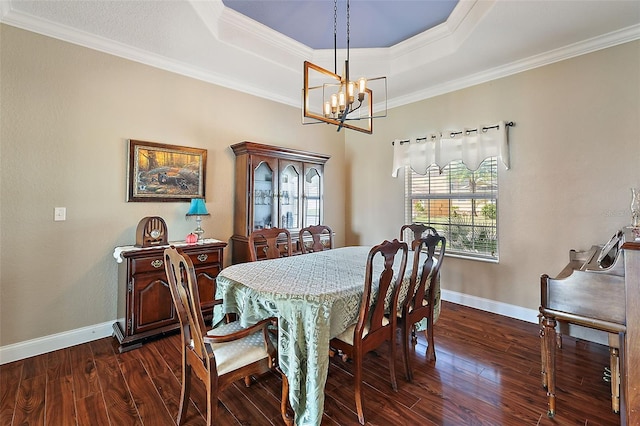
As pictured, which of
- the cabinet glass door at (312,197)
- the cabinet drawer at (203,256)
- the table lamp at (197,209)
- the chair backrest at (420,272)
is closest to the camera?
the chair backrest at (420,272)

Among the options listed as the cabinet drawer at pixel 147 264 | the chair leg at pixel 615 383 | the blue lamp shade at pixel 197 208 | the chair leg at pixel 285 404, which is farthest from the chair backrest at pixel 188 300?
the chair leg at pixel 615 383

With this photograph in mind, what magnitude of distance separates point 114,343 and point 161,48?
2.91 metres

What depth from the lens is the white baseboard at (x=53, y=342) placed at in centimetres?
235

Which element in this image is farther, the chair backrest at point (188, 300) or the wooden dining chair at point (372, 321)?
the wooden dining chair at point (372, 321)

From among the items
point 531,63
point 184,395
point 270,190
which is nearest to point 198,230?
point 270,190

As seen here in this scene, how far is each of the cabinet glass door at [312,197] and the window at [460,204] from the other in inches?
51.6

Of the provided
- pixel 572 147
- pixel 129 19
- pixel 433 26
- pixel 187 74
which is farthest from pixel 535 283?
pixel 129 19

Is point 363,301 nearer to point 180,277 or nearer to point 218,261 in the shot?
point 180,277

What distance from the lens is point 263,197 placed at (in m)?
3.63

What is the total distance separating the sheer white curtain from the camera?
3.29 metres

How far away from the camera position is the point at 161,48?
2.91 meters

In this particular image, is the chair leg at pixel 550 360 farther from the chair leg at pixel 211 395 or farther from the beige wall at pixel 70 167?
the beige wall at pixel 70 167

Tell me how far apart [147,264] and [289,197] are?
72.2 inches

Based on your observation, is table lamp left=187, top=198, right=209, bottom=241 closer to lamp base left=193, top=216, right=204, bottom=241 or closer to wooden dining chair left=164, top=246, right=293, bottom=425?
lamp base left=193, top=216, right=204, bottom=241
